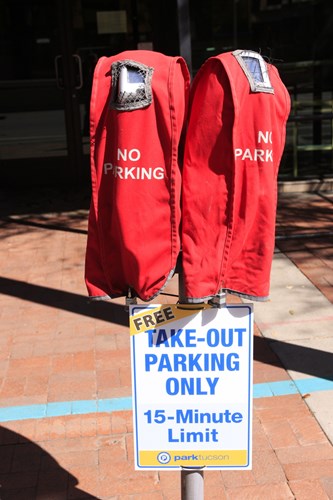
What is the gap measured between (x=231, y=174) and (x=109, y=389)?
2.20 metres

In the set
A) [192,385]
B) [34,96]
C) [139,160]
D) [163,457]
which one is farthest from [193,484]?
[34,96]

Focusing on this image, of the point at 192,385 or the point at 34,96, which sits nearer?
the point at 192,385

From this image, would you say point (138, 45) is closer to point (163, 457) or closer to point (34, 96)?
point (34, 96)

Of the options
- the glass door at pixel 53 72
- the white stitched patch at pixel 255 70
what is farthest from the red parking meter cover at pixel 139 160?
the glass door at pixel 53 72

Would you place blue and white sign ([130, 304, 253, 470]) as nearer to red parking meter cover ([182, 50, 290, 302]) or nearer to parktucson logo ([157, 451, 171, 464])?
parktucson logo ([157, 451, 171, 464])

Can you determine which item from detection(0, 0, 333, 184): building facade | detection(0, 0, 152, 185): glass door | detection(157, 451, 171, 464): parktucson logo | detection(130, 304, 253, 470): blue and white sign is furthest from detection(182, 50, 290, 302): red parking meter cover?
detection(0, 0, 152, 185): glass door

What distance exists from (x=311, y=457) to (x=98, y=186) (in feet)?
6.05

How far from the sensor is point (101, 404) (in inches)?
145

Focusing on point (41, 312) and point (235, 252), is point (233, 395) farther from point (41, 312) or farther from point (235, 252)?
point (41, 312)

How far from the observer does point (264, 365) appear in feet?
13.4

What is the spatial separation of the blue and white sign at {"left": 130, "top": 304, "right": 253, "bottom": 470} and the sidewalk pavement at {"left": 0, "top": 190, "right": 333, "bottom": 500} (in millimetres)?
→ 361

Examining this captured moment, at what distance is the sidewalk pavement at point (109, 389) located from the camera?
3.04 meters

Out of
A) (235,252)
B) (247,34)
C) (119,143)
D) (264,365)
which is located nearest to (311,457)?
(264,365)

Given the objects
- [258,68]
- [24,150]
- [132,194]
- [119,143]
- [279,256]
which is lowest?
[279,256]
